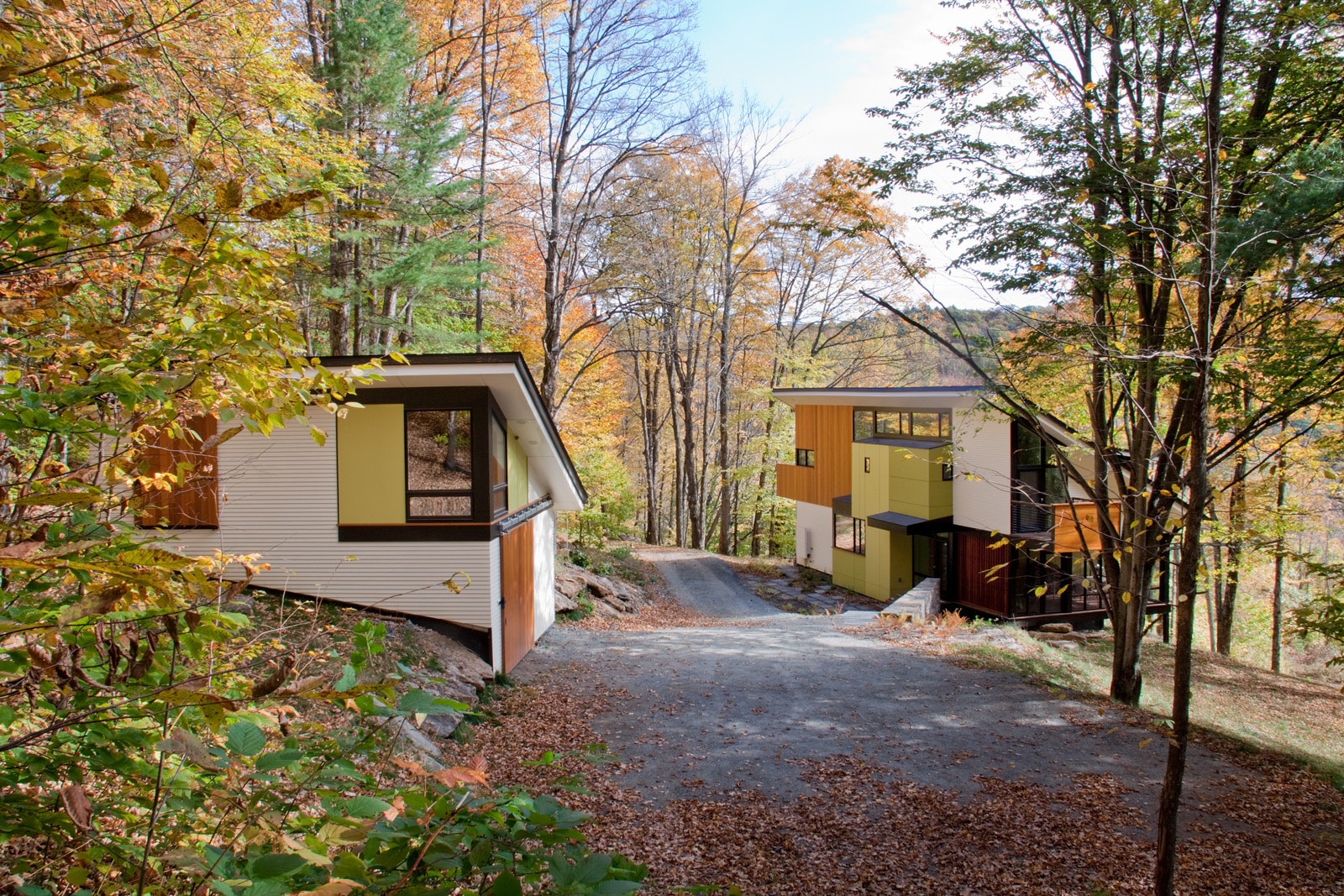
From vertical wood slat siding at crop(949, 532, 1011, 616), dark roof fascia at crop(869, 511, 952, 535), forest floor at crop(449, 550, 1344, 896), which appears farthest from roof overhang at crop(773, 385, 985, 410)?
forest floor at crop(449, 550, 1344, 896)

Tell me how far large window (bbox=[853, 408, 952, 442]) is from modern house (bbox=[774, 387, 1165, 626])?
0.03m

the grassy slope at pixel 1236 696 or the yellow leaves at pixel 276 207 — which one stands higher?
the yellow leaves at pixel 276 207

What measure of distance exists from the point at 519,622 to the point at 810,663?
4.83m

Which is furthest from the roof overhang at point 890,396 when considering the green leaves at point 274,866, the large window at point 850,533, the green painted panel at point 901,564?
the green leaves at point 274,866

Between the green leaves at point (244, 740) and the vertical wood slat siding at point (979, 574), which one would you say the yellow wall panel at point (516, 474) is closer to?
the green leaves at point (244, 740)

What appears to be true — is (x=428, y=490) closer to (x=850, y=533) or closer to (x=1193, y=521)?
(x=1193, y=521)

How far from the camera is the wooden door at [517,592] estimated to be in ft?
35.6

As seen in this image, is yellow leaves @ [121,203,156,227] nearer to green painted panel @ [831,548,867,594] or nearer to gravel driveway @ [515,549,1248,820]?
gravel driveway @ [515,549,1248,820]

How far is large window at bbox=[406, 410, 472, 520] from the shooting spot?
997cm

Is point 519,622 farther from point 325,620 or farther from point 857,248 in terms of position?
point 857,248

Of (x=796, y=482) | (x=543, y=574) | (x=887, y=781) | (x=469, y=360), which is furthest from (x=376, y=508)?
(x=796, y=482)

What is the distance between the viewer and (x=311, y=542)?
10.0 m

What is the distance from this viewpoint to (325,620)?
909cm

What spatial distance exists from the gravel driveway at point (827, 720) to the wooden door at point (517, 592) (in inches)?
18.0
